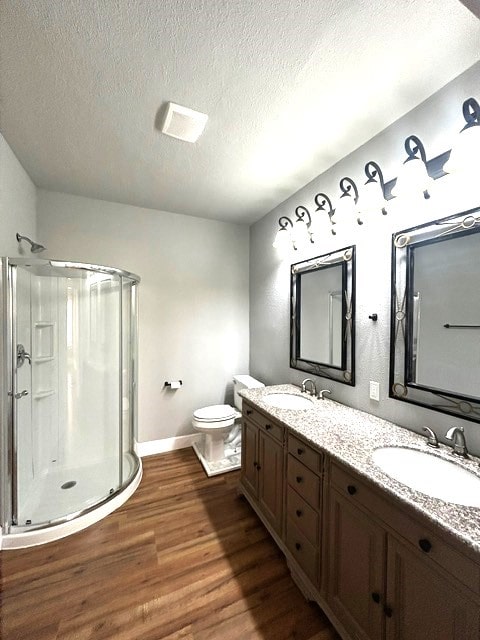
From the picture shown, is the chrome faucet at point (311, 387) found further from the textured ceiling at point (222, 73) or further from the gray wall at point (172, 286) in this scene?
the textured ceiling at point (222, 73)

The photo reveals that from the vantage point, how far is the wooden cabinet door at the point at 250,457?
181 cm

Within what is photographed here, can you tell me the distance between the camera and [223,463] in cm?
241

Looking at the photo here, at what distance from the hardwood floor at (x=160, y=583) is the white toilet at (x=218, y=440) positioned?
485 mm

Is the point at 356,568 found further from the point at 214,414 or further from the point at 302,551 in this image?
the point at 214,414

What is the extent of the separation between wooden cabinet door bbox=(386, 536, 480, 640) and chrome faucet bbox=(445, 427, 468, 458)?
1.59ft

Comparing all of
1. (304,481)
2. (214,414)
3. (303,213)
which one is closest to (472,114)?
(303,213)

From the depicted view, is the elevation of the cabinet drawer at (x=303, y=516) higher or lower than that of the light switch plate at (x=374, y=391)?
lower

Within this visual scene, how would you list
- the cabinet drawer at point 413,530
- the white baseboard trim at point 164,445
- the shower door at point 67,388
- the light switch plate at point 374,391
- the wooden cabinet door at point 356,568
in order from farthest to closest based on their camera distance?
the white baseboard trim at point 164,445 < the shower door at point 67,388 < the light switch plate at point 374,391 < the wooden cabinet door at point 356,568 < the cabinet drawer at point 413,530

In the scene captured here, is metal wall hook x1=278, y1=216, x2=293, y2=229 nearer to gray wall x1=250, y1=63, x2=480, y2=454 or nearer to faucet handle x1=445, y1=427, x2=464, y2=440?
gray wall x1=250, y1=63, x2=480, y2=454

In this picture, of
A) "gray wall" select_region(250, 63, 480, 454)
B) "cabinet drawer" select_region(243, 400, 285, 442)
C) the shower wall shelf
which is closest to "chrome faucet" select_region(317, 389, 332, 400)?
"gray wall" select_region(250, 63, 480, 454)

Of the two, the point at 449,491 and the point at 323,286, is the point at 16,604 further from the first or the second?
the point at 323,286

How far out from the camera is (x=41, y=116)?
1.43 meters

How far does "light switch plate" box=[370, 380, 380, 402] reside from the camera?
1.50 meters

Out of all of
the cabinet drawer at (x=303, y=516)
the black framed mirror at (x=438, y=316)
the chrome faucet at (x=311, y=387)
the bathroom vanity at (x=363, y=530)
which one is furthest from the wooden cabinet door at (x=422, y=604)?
the chrome faucet at (x=311, y=387)
